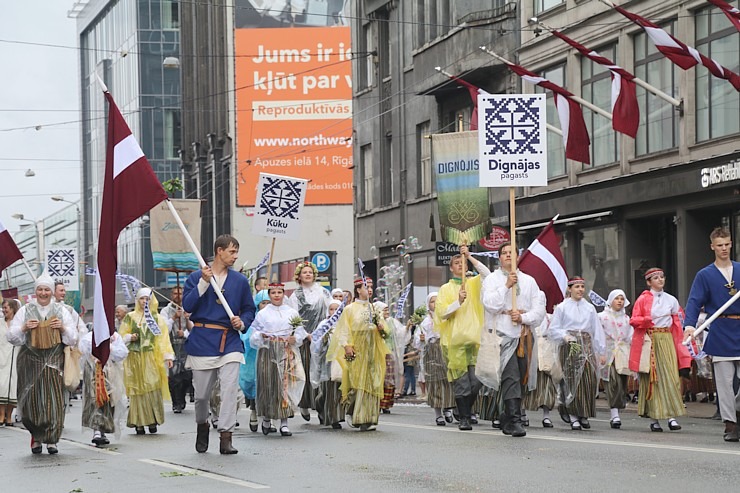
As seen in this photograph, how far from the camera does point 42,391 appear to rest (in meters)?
14.6

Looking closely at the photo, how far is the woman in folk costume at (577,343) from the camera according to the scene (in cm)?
1700

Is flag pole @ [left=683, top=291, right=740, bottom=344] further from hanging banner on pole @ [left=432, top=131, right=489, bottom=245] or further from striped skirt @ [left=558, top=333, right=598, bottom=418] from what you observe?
hanging banner on pole @ [left=432, top=131, right=489, bottom=245]

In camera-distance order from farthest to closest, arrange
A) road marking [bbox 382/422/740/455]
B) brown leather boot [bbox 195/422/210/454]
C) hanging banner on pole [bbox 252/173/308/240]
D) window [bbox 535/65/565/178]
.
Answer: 1. window [bbox 535/65/565/178]
2. hanging banner on pole [bbox 252/173/308/240]
3. brown leather boot [bbox 195/422/210/454]
4. road marking [bbox 382/422/740/455]

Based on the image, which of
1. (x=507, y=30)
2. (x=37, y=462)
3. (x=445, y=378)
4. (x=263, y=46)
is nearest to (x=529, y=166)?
(x=445, y=378)

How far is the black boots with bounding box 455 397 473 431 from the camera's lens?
16297 millimetres

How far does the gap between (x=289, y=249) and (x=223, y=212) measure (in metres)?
4.22

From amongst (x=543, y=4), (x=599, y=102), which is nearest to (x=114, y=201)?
(x=599, y=102)

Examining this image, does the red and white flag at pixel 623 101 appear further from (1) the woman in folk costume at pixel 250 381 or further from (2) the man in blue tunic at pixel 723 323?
(2) the man in blue tunic at pixel 723 323

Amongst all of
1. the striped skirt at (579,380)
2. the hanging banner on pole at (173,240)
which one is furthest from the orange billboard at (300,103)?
the striped skirt at (579,380)

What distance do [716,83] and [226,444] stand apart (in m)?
15.2

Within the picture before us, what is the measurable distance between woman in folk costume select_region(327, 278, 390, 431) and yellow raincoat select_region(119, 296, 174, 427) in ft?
8.07

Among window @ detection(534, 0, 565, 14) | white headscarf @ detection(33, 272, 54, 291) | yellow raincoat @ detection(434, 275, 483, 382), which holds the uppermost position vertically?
window @ detection(534, 0, 565, 14)

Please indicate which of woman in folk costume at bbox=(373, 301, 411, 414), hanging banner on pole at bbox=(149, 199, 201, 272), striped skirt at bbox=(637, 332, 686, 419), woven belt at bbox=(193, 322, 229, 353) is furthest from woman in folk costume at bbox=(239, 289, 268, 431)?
hanging banner on pole at bbox=(149, 199, 201, 272)

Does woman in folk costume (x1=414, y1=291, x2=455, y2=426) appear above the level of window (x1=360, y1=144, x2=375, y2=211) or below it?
below
